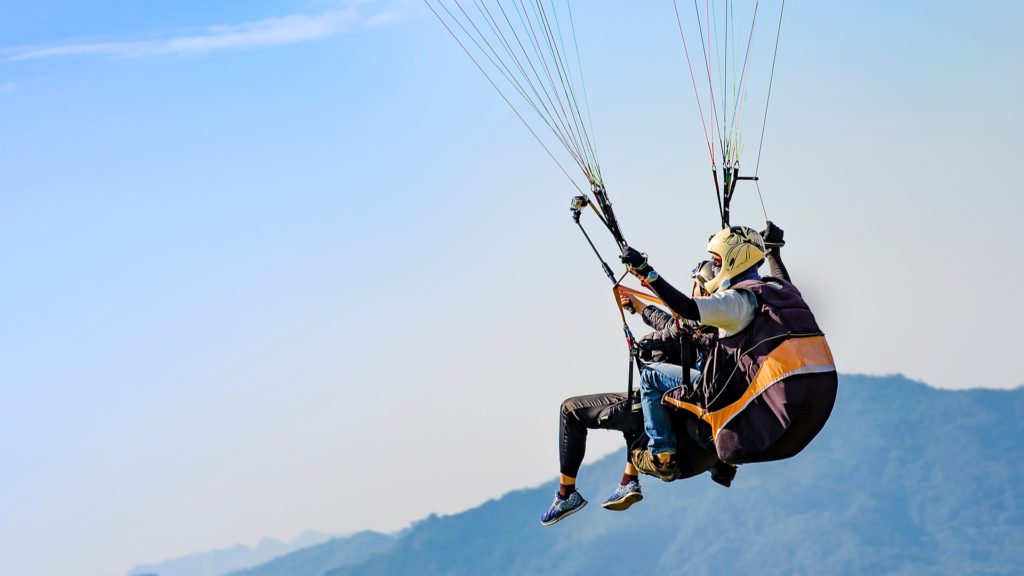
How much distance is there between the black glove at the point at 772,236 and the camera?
51.3ft

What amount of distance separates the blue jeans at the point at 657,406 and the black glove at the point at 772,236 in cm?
211

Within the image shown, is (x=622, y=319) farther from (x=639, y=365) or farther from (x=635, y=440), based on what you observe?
(x=635, y=440)

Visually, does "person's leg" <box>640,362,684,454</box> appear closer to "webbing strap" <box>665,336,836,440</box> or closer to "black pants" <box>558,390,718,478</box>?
"black pants" <box>558,390,718,478</box>

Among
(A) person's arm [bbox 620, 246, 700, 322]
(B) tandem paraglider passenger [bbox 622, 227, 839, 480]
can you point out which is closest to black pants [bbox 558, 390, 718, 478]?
(B) tandem paraglider passenger [bbox 622, 227, 839, 480]

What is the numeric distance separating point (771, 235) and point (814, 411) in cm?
280

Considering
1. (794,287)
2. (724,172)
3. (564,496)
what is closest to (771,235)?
(724,172)

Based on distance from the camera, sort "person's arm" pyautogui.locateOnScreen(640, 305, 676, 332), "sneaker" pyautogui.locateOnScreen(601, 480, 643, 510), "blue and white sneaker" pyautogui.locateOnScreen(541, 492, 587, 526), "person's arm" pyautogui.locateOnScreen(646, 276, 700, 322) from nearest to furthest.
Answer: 1. "person's arm" pyautogui.locateOnScreen(646, 276, 700, 322)
2. "person's arm" pyautogui.locateOnScreen(640, 305, 676, 332)
3. "sneaker" pyautogui.locateOnScreen(601, 480, 643, 510)
4. "blue and white sneaker" pyautogui.locateOnScreen(541, 492, 587, 526)

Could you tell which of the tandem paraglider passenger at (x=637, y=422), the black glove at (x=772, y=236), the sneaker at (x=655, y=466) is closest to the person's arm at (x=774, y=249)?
the black glove at (x=772, y=236)

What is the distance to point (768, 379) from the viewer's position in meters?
13.4

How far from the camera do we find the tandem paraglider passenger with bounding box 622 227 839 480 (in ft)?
43.7

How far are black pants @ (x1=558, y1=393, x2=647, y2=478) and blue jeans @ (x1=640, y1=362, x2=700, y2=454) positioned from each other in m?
0.29

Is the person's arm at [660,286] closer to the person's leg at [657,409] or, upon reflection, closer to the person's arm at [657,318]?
the person's arm at [657,318]

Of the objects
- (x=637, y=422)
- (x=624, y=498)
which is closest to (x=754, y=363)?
(x=637, y=422)

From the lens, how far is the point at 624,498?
1465 centimetres
